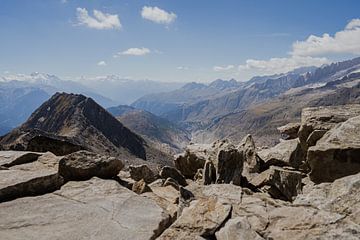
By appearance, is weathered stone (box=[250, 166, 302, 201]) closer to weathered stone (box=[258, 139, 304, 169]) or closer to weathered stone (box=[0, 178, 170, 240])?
weathered stone (box=[258, 139, 304, 169])

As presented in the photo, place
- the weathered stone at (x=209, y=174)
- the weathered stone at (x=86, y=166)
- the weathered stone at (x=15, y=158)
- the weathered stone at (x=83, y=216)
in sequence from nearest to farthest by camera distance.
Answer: the weathered stone at (x=83, y=216)
the weathered stone at (x=86, y=166)
the weathered stone at (x=15, y=158)
the weathered stone at (x=209, y=174)

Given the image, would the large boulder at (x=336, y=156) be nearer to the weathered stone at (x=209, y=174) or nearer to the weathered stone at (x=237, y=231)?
the weathered stone at (x=209, y=174)

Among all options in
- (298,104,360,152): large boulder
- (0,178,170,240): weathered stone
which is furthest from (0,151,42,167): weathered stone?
(298,104,360,152): large boulder

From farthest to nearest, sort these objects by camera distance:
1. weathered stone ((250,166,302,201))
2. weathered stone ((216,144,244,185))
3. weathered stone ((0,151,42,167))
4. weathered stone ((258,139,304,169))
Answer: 1. weathered stone ((258,139,304,169))
2. weathered stone ((216,144,244,185))
3. weathered stone ((0,151,42,167))
4. weathered stone ((250,166,302,201))

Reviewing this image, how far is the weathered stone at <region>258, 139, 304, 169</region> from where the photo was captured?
20.8 m

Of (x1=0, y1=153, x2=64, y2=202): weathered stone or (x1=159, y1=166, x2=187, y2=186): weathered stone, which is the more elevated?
(x1=0, y1=153, x2=64, y2=202): weathered stone

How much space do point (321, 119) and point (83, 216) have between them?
543 inches

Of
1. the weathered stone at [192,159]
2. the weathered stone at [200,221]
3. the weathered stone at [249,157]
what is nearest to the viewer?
the weathered stone at [200,221]

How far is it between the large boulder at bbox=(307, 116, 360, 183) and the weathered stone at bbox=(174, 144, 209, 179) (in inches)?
381

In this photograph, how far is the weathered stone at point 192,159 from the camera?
970 inches

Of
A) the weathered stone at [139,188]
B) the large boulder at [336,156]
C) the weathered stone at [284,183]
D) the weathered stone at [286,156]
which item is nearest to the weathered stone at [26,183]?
the weathered stone at [139,188]

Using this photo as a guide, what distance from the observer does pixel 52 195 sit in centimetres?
1378

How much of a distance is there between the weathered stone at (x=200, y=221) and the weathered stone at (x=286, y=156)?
10310 millimetres

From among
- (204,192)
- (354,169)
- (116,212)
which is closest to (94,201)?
(116,212)
